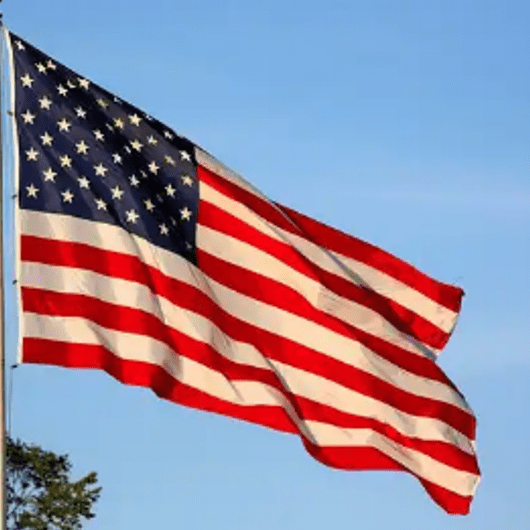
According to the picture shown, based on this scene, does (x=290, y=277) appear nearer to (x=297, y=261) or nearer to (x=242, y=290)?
(x=297, y=261)

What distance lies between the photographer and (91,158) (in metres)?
29.9

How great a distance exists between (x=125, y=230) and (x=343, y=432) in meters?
4.42

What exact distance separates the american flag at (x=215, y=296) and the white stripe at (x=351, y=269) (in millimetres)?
22

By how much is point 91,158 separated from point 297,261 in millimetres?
3585

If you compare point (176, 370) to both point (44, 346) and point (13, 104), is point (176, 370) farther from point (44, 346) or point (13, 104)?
point (13, 104)

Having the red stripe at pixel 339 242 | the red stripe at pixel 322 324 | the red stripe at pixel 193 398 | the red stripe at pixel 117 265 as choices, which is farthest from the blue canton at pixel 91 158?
the red stripe at pixel 193 398

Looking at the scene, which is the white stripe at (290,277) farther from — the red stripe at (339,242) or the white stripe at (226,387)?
the white stripe at (226,387)

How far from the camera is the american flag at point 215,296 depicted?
29.0m

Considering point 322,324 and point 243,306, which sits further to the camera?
point 322,324

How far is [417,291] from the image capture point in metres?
32.3

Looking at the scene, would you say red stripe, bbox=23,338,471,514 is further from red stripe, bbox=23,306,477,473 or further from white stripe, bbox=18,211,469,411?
white stripe, bbox=18,211,469,411

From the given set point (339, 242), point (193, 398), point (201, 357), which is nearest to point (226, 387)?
point (201, 357)

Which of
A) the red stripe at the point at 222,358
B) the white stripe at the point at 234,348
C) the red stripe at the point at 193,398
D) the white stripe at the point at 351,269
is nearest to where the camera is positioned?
the red stripe at the point at 193,398

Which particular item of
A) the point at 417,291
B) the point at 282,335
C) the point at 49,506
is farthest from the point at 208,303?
the point at 49,506
